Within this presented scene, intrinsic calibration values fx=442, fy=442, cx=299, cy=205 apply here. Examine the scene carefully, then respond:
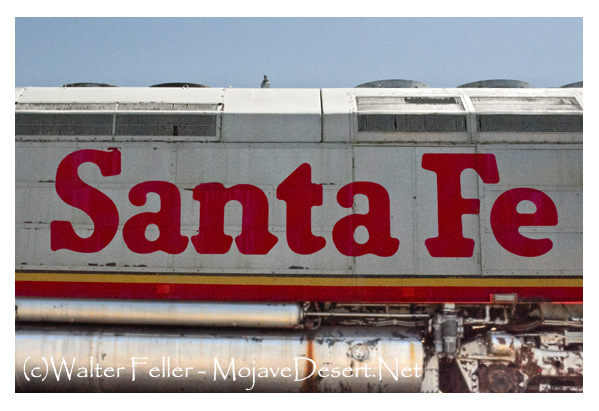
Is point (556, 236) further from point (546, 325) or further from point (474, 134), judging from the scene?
point (474, 134)

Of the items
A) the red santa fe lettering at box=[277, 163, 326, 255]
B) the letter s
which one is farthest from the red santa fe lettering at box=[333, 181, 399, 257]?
the letter s

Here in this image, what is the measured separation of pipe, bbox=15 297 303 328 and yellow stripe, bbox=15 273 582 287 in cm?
25

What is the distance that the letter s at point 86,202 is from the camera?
5.24m

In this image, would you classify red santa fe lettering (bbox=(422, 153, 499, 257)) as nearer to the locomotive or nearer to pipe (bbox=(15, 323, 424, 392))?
the locomotive

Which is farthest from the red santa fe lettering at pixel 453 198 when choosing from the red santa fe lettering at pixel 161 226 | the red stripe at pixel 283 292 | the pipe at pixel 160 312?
the red santa fe lettering at pixel 161 226

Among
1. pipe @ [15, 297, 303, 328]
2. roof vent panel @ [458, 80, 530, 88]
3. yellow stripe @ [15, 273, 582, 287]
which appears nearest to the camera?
yellow stripe @ [15, 273, 582, 287]

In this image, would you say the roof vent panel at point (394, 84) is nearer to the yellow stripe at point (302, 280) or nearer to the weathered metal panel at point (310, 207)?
the weathered metal panel at point (310, 207)

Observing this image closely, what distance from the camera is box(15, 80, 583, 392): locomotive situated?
5.12 m

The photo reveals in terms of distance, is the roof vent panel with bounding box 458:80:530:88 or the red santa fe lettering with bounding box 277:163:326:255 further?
the roof vent panel with bounding box 458:80:530:88

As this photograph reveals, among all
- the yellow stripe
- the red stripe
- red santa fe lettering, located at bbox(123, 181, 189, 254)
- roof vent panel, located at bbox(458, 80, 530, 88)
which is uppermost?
roof vent panel, located at bbox(458, 80, 530, 88)

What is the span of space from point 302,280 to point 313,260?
0.86ft

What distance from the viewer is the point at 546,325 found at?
5203 mm

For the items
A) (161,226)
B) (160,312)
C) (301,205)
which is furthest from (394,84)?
(160,312)

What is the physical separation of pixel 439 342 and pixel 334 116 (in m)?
2.98
